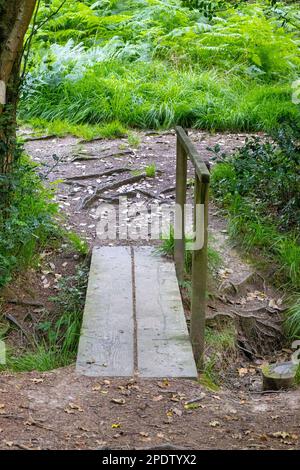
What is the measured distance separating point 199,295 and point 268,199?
3010 millimetres

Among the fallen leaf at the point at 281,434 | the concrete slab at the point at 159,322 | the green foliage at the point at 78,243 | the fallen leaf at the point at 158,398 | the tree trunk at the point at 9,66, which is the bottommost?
the green foliage at the point at 78,243

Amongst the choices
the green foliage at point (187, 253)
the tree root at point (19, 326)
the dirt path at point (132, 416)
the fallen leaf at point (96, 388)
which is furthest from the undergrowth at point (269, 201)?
the fallen leaf at point (96, 388)

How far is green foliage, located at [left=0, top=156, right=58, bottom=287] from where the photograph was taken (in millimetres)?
6387

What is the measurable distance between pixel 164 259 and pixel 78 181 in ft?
8.32

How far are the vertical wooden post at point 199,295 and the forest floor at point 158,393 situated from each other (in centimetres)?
34

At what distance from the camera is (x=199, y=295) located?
216 inches

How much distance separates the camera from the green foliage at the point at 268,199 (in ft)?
24.6

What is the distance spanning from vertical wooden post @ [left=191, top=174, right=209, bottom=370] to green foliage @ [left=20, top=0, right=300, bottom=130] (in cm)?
483

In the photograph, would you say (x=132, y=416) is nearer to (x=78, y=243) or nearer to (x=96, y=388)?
(x=96, y=388)

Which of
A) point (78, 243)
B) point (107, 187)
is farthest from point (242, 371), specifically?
point (107, 187)

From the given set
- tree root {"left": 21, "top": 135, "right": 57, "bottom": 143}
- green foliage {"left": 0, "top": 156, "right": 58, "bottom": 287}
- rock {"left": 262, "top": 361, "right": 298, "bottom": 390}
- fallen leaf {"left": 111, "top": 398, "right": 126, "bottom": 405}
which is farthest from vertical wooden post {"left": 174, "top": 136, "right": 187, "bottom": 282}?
tree root {"left": 21, "top": 135, "right": 57, "bottom": 143}

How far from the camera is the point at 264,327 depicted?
22.3 ft

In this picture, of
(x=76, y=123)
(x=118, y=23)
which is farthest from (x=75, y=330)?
(x=118, y=23)

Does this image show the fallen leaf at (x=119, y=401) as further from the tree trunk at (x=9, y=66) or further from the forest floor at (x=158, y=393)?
the tree trunk at (x=9, y=66)
